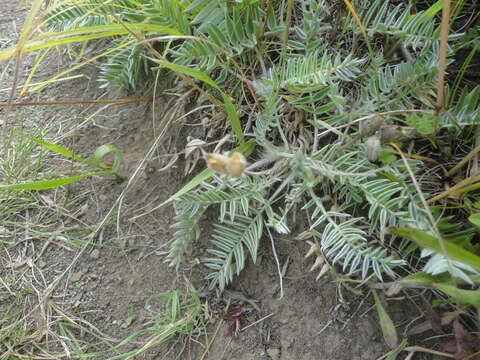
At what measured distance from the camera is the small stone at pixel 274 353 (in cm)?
103

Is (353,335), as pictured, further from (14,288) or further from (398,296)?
(14,288)

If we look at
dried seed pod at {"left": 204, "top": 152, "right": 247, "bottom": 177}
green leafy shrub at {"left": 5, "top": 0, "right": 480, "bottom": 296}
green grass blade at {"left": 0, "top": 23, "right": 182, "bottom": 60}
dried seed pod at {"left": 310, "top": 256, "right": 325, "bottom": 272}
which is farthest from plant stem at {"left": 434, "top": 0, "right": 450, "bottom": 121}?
green grass blade at {"left": 0, "top": 23, "right": 182, "bottom": 60}

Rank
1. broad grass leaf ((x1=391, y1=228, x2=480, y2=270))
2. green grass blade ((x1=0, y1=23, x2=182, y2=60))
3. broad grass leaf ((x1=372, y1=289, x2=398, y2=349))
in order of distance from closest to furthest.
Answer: broad grass leaf ((x1=391, y1=228, x2=480, y2=270))
broad grass leaf ((x1=372, y1=289, x2=398, y2=349))
green grass blade ((x1=0, y1=23, x2=182, y2=60))

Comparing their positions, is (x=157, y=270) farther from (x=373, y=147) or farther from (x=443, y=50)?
(x=443, y=50)

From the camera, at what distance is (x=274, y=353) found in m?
1.03

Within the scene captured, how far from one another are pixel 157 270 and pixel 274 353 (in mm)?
399

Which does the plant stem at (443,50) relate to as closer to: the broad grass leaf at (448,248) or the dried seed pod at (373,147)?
the dried seed pod at (373,147)

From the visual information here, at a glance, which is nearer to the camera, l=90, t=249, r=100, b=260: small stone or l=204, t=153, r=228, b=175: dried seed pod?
l=204, t=153, r=228, b=175: dried seed pod

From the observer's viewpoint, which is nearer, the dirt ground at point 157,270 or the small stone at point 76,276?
the dirt ground at point 157,270

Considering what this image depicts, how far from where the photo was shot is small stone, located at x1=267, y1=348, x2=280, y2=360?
1.03 metres

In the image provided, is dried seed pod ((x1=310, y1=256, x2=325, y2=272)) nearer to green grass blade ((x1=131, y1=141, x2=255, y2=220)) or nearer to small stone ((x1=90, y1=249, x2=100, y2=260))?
green grass blade ((x1=131, y1=141, x2=255, y2=220))

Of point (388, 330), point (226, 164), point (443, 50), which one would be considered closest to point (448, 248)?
point (388, 330)

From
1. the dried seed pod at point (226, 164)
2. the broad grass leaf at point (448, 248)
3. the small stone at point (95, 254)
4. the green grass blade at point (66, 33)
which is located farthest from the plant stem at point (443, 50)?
the small stone at point (95, 254)

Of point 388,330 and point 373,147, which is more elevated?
point 373,147
